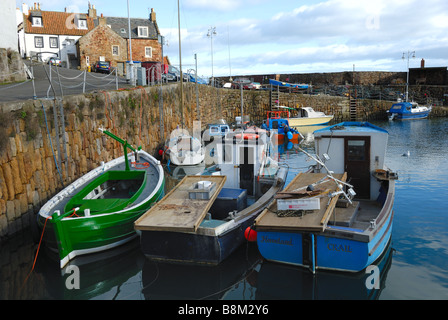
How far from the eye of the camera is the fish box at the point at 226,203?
10.7 metres

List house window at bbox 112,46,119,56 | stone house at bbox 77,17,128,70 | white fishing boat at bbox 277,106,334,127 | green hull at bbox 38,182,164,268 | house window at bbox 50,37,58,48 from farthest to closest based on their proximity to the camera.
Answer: house window at bbox 50,37,58,48 < house window at bbox 112,46,119,56 < stone house at bbox 77,17,128,70 < white fishing boat at bbox 277,106,334,127 < green hull at bbox 38,182,164,268

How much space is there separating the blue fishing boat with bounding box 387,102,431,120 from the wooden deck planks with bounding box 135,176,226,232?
41.3 m

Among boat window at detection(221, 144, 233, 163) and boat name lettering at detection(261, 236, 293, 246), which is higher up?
boat window at detection(221, 144, 233, 163)

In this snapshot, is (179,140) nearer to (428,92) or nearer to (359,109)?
(359,109)

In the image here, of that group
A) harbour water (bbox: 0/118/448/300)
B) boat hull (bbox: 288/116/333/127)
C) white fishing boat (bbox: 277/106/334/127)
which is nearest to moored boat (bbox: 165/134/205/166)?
harbour water (bbox: 0/118/448/300)

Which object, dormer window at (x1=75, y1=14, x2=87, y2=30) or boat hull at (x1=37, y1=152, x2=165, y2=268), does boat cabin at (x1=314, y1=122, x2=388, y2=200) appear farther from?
dormer window at (x1=75, y1=14, x2=87, y2=30)

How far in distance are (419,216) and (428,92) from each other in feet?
151

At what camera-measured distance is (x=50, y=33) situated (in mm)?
43750

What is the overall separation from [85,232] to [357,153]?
8.15 meters

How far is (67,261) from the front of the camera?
30.5ft

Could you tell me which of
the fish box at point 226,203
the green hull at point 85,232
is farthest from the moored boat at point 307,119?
the green hull at point 85,232

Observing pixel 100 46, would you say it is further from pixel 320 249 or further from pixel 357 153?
pixel 320 249

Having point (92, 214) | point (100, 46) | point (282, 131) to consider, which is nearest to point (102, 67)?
point (100, 46)

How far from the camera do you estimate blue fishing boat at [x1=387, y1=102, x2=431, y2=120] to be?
4575 cm
